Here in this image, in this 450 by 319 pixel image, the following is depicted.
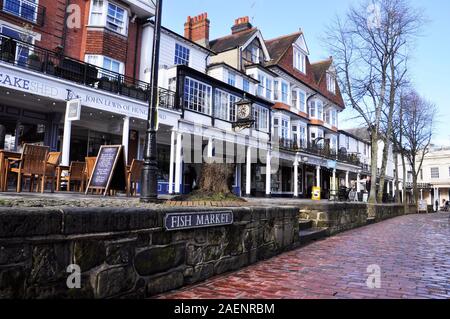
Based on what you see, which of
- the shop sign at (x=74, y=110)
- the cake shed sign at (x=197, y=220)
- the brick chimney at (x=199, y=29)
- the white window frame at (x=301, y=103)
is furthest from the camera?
the white window frame at (x=301, y=103)

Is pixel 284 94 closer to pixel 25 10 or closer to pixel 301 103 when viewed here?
pixel 301 103

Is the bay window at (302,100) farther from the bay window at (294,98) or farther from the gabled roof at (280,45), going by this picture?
the gabled roof at (280,45)

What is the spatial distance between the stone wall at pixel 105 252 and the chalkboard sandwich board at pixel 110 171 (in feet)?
13.5

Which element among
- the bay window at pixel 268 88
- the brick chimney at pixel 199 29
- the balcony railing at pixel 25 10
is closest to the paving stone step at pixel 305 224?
the balcony railing at pixel 25 10

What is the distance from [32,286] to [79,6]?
17.2 m

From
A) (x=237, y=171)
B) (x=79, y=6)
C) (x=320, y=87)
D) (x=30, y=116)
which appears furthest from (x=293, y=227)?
(x=320, y=87)

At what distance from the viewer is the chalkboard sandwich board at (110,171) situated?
7.90 metres

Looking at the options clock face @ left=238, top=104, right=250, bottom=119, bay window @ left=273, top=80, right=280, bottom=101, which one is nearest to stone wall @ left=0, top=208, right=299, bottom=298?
clock face @ left=238, top=104, right=250, bottom=119

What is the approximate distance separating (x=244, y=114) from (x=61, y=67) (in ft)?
33.4

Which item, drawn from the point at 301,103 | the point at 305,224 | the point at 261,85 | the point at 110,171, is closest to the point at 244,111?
the point at 261,85

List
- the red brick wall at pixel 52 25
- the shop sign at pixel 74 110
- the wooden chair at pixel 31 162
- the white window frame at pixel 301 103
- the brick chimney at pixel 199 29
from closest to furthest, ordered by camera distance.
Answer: the wooden chair at pixel 31 162
the shop sign at pixel 74 110
the red brick wall at pixel 52 25
the brick chimney at pixel 199 29
the white window frame at pixel 301 103

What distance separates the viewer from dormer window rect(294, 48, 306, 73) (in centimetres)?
3078

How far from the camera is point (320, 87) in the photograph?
35344mm
